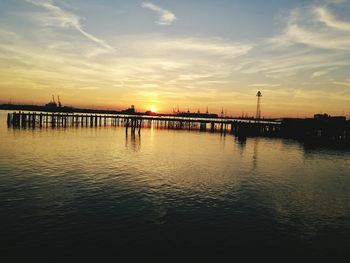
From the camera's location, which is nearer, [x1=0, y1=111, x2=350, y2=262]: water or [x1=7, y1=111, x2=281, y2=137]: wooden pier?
[x1=0, y1=111, x2=350, y2=262]: water

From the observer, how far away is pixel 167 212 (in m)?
18.5

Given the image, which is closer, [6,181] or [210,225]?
[210,225]

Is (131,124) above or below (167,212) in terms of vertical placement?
above

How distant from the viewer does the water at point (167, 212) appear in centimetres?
1390

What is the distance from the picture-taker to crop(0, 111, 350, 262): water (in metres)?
13.9

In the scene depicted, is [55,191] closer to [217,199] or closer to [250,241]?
[217,199]

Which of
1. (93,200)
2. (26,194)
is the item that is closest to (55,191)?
(26,194)

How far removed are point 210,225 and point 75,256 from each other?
7.41 m

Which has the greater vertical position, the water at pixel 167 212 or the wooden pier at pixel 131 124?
the wooden pier at pixel 131 124

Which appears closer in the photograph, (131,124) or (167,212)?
(167,212)

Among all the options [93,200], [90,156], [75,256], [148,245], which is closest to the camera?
[75,256]

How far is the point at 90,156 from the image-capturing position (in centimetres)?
3831

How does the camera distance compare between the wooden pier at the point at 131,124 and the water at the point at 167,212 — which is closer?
the water at the point at 167,212

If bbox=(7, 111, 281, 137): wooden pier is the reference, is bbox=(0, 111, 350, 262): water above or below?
below
